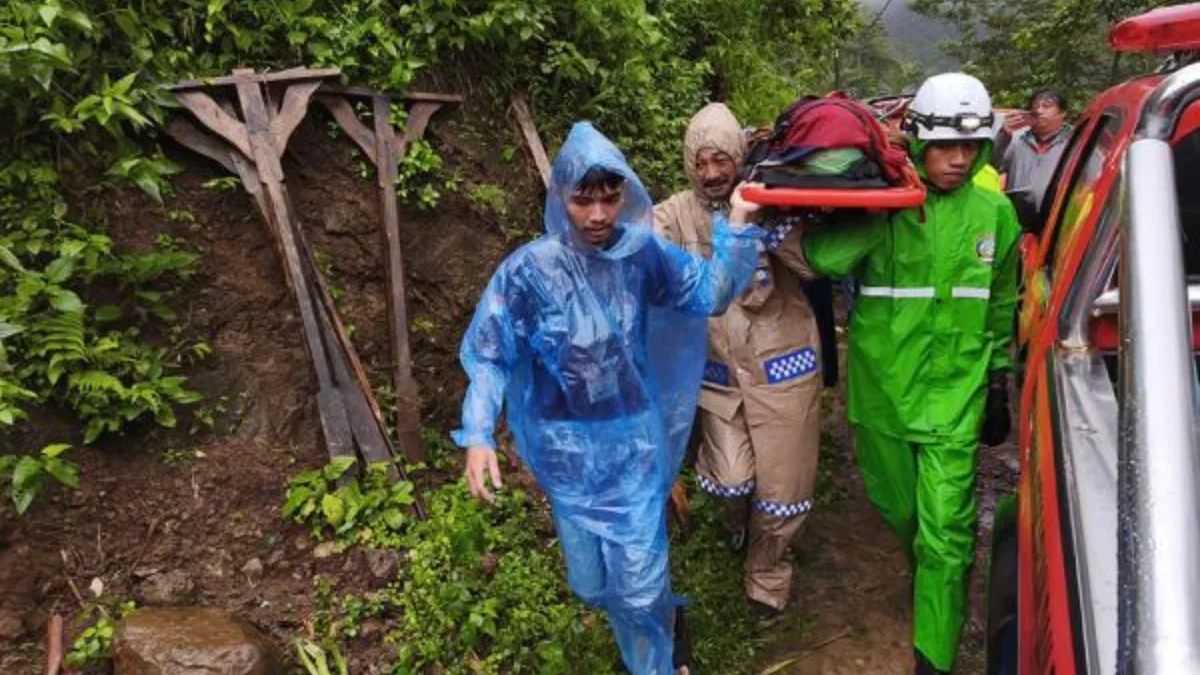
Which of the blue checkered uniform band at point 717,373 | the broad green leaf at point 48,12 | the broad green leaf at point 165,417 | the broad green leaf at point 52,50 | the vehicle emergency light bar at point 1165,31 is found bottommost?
the broad green leaf at point 165,417

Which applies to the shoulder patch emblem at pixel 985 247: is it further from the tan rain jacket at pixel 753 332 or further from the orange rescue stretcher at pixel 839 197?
the tan rain jacket at pixel 753 332

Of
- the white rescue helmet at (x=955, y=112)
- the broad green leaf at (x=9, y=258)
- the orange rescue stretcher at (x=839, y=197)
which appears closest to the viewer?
the orange rescue stretcher at (x=839, y=197)

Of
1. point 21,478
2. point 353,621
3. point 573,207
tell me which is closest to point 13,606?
point 21,478

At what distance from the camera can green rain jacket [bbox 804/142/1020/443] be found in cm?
287

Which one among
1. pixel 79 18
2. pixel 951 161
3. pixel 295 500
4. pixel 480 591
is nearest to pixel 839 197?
pixel 951 161

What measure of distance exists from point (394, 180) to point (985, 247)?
2.96 metres

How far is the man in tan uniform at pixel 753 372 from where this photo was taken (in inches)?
124

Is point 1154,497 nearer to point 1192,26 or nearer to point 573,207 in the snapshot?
point 573,207

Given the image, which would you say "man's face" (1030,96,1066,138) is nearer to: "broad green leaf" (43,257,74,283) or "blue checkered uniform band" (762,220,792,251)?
"blue checkered uniform band" (762,220,792,251)

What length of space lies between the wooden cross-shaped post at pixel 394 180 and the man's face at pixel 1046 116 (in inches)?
165

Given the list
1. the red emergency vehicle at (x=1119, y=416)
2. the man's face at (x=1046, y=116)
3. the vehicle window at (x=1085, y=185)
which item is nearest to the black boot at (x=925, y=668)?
the red emergency vehicle at (x=1119, y=416)

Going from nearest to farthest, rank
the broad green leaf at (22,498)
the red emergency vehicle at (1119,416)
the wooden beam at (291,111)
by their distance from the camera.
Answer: the red emergency vehicle at (1119,416), the broad green leaf at (22,498), the wooden beam at (291,111)

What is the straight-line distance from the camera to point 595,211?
250 cm

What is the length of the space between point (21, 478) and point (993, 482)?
4.54m
